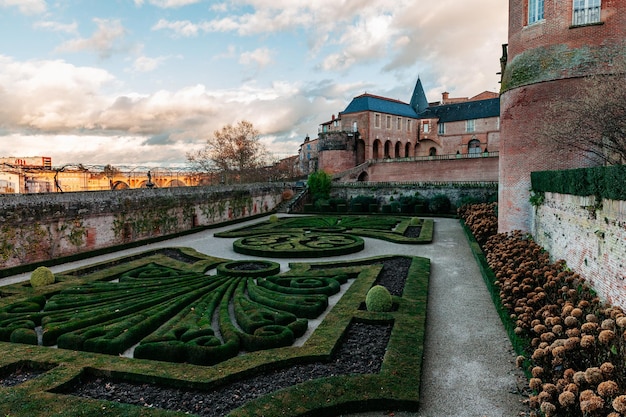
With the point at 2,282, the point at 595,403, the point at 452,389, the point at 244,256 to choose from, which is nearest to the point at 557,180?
the point at 452,389

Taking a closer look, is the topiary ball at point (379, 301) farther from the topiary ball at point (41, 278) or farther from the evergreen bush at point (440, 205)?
the evergreen bush at point (440, 205)

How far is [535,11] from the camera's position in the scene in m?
12.3

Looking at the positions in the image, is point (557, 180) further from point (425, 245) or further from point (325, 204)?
point (325, 204)

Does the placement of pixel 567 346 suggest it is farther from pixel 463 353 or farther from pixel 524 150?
pixel 524 150

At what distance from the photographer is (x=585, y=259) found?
25.4ft

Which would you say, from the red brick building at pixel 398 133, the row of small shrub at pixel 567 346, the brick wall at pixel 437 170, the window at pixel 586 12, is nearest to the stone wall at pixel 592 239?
the row of small shrub at pixel 567 346

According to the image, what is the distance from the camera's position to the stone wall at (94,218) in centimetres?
1377

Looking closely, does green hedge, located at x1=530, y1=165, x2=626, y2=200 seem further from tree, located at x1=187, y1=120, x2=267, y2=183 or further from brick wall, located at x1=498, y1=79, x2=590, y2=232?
tree, located at x1=187, y1=120, x2=267, y2=183

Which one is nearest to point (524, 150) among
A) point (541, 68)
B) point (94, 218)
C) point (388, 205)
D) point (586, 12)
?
point (541, 68)

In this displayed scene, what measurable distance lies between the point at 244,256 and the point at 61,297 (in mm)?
6725

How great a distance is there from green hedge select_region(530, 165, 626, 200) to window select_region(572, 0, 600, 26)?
181 inches

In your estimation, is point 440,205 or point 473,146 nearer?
point 440,205

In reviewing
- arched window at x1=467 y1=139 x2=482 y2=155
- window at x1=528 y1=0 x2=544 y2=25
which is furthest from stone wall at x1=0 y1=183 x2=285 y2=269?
arched window at x1=467 y1=139 x2=482 y2=155

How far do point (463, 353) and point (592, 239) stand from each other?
3246 mm
